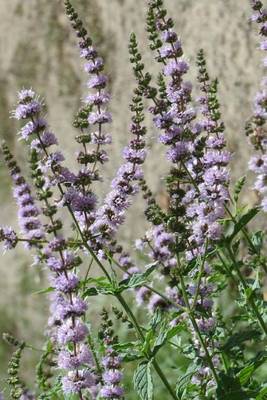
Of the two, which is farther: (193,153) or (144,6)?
(144,6)

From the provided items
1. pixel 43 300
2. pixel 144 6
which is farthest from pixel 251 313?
pixel 43 300

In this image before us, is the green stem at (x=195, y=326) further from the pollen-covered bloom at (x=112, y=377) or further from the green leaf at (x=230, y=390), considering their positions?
the pollen-covered bloom at (x=112, y=377)

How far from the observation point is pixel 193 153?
2.98 meters

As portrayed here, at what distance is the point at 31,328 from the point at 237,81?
354 cm

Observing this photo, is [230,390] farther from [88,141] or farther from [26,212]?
[26,212]

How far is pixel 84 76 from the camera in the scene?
→ 25.3ft

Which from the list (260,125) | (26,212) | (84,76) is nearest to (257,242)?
(260,125)

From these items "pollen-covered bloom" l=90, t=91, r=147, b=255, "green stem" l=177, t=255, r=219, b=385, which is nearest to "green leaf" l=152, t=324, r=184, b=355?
"green stem" l=177, t=255, r=219, b=385

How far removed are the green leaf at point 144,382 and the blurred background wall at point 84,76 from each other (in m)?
2.54

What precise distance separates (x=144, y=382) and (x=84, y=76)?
5339 millimetres

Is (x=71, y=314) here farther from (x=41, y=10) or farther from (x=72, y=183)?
(x=41, y=10)

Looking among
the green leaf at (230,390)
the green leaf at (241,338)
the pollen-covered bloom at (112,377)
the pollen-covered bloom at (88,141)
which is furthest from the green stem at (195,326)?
the pollen-covered bloom at (88,141)

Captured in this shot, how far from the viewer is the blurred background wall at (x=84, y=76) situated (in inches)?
234

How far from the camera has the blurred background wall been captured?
593 cm
